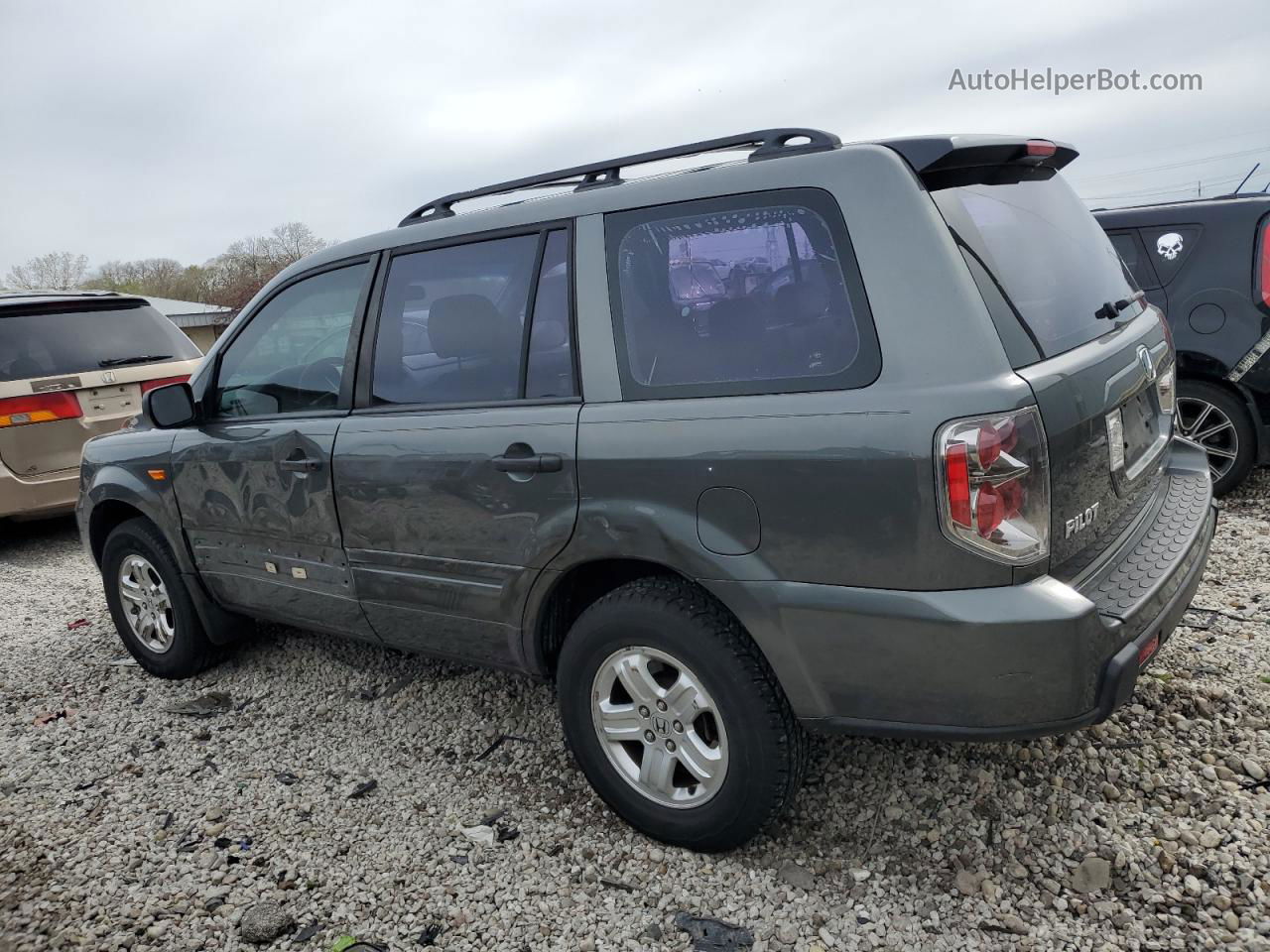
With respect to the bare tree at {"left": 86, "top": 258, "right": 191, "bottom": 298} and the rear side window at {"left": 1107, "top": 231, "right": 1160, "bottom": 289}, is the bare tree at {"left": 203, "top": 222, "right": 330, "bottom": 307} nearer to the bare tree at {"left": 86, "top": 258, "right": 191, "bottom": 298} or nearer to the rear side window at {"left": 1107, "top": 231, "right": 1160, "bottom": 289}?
the bare tree at {"left": 86, "top": 258, "right": 191, "bottom": 298}

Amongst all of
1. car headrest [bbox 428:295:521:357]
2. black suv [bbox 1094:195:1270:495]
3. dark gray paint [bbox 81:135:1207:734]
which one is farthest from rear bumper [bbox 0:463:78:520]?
black suv [bbox 1094:195:1270:495]

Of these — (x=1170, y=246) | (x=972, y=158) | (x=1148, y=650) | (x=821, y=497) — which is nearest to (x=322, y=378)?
(x=821, y=497)

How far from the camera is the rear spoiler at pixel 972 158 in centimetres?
226

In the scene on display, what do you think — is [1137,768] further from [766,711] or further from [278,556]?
[278,556]

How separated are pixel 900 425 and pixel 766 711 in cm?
84

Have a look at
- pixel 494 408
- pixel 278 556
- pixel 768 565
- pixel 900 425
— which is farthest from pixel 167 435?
pixel 900 425

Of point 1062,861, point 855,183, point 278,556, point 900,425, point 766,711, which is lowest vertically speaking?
point 1062,861

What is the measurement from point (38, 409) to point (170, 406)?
3.67 metres

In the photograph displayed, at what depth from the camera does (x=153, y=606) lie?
14.1ft

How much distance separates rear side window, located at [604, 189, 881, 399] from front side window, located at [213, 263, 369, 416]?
1261 mm

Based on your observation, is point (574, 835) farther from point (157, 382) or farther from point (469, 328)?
point (157, 382)

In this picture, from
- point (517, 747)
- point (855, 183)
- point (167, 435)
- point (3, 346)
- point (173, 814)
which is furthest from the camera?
point (3, 346)

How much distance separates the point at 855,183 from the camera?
2.26 meters

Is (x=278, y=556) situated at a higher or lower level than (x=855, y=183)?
lower
